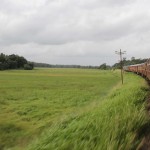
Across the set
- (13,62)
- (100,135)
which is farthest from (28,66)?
(100,135)

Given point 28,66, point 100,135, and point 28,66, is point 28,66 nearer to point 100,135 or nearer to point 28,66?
point 28,66

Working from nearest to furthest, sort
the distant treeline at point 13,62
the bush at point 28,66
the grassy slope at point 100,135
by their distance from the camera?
1. the grassy slope at point 100,135
2. the distant treeline at point 13,62
3. the bush at point 28,66

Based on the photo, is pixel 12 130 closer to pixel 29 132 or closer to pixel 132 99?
pixel 29 132

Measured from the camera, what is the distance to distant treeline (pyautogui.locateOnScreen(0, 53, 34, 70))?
388 feet

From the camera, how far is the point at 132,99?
15305 mm

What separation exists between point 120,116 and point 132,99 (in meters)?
4.59

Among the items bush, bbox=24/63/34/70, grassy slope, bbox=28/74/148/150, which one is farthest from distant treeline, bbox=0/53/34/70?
grassy slope, bbox=28/74/148/150

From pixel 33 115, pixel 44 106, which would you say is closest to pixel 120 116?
pixel 33 115

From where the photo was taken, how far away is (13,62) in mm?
122562

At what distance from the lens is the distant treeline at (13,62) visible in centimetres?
11822

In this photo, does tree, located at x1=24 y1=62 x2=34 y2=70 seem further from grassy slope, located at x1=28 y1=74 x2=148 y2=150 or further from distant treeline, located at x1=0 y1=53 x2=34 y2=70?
grassy slope, located at x1=28 y1=74 x2=148 y2=150

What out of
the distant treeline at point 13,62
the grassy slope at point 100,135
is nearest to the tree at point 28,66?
the distant treeline at point 13,62

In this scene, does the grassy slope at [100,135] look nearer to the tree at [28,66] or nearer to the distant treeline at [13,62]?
the distant treeline at [13,62]

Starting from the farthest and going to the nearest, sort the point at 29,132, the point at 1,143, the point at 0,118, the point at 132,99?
the point at 0,118
the point at 132,99
the point at 29,132
the point at 1,143
